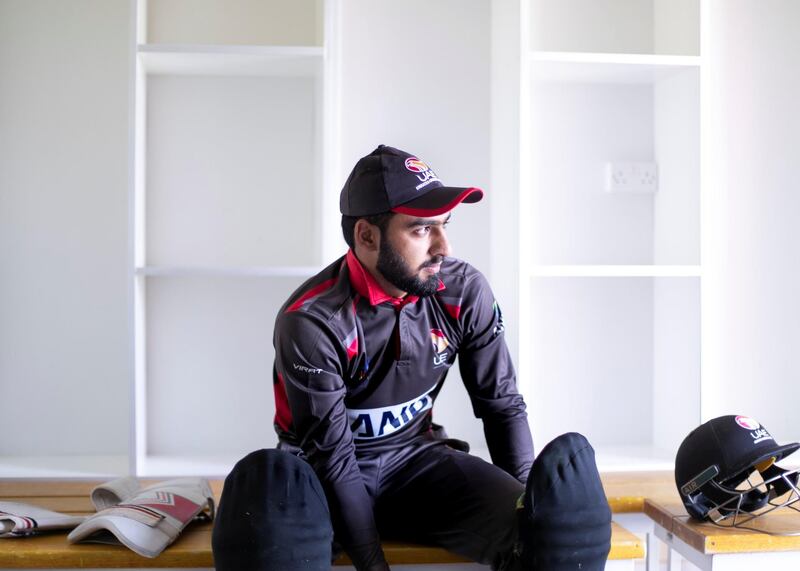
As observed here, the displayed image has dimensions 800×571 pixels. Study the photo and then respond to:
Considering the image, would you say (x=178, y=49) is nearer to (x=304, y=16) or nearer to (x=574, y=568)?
(x=304, y=16)

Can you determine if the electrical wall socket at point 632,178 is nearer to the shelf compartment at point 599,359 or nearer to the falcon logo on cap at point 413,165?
the shelf compartment at point 599,359

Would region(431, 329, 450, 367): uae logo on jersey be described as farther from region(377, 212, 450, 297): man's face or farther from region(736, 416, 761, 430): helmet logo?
region(736, 416, 761, 430): helmet logo

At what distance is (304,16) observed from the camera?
2.33m

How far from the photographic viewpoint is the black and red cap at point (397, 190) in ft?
5.08

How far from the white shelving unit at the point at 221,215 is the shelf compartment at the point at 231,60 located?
46 mm

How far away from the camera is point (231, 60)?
210 centimetres

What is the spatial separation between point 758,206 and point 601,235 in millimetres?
458

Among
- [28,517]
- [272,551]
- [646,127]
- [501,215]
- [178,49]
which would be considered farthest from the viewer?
[646,127]

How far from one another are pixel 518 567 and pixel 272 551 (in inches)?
15.8

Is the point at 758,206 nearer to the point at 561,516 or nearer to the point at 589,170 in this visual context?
the point at 589,170

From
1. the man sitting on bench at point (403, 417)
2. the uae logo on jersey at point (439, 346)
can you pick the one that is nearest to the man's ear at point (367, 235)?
the man sitting on bench at point (403, 417)

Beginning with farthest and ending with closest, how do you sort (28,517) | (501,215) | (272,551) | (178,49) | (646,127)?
1. (646,127)
2. (501,215)
3. (178,49)
4. (28,517)
5. (272,551)

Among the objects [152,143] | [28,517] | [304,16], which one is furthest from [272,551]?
[304,16]

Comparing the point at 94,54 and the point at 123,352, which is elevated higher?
the point at 94,54
